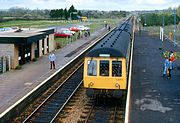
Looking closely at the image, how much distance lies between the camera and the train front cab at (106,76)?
13844 millimetres

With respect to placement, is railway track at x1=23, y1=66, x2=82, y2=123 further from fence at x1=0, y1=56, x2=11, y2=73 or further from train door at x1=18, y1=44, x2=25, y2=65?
train door at x1=18, y1=44, x2=25, y2=65

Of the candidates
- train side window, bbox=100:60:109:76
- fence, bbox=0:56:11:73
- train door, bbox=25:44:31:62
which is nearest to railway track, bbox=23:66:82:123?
train side window, bbox=100:60:109:76

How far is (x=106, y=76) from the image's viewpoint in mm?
13914

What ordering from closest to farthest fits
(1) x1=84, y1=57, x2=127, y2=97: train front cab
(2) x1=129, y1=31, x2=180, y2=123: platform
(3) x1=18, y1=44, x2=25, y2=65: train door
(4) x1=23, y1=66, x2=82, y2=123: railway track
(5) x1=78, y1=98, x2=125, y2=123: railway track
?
(2) x1=129, y1=31, x2=180, y2=123: platform < (5) x1=78, y1=98, x2=125, y2=123: railway track < (4) x1=23, y1=66, x2=82, y2=123: railway track < (1) x1=84, y1=57, x2=127, y2=97: train front cab < (3) x1=18, y1=44, x2=25, y2=65: train door

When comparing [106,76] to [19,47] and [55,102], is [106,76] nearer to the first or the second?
[55,102]

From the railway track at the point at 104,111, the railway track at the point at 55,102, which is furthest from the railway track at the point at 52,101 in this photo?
the railway track at the point at 104,111

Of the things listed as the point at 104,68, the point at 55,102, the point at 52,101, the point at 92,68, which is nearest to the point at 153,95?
the point at 104,68

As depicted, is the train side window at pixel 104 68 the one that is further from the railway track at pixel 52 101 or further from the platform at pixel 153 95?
the railway track at pixel 52 101

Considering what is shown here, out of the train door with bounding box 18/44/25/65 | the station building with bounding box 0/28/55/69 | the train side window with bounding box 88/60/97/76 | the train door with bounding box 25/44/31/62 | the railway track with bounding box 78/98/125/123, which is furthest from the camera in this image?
the train door with bounding box 25/44/31/62

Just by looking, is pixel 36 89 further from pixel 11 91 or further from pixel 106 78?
pixel 106 78

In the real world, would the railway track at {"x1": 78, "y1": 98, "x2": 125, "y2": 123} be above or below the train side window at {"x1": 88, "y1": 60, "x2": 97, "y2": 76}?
below

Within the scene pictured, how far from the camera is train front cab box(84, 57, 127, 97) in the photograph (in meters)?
13.8

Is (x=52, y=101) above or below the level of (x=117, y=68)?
below

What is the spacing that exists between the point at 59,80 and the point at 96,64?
6600 millimetres
